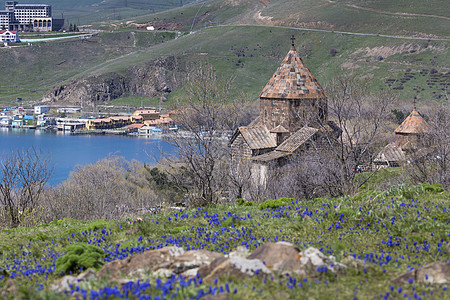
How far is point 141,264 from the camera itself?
6184 mm

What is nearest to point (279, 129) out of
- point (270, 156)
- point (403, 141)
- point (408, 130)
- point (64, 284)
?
point (270, 156)

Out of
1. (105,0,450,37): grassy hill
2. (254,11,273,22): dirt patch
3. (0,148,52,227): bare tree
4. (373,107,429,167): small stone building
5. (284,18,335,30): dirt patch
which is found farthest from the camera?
(254,11,273,22): dirt patch

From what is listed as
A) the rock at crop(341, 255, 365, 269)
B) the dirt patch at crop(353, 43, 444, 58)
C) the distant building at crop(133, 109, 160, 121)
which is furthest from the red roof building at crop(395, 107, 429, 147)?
the distant building at crop(133, 109, 160, 121)

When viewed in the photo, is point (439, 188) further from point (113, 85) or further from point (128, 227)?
point (113, 85)

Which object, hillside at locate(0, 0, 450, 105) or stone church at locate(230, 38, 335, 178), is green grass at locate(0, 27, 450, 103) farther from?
stone church at locate(230, 38, 335, 178)

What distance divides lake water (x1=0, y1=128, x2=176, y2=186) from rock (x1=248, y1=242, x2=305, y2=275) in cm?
6288

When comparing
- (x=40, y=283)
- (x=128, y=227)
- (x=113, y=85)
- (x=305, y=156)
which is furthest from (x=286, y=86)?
(x=113, y=85)

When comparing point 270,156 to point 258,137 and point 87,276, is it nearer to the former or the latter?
point 258,137

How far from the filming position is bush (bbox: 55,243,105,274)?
687 cm

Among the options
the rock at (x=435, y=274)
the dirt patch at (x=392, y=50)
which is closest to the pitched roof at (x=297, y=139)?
the rock at (x=435, y=274)

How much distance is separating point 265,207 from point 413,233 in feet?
11.6

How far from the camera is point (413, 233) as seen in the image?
7.67 meters

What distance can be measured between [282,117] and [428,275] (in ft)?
63.2

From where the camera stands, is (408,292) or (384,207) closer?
(408,292)
